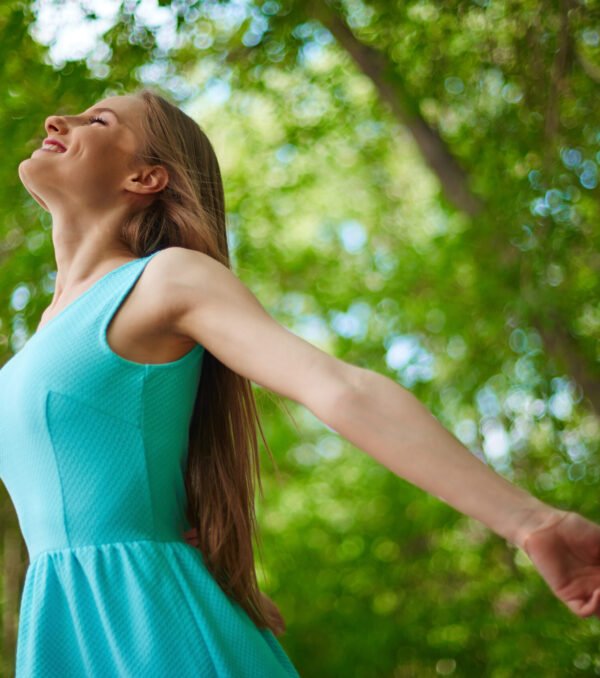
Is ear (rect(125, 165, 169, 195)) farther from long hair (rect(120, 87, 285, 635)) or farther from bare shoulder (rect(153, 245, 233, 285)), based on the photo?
bare shoulder (rect(153, 245, 233, 285))

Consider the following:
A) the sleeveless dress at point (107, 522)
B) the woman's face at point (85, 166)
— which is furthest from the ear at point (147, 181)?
the sleeveless dress at point (107, 522)

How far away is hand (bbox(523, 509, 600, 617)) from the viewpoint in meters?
0.82

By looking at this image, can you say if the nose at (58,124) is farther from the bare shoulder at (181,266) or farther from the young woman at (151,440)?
the bare shoulder at (181,266)

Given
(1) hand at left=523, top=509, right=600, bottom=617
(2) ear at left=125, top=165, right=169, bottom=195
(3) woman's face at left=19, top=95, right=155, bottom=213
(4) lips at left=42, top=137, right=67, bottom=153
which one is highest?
(4) lips at left=42, top=137, right=67, bottom=153

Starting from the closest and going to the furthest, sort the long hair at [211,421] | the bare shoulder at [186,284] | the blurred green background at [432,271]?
the bare shoulder at [186,284], the long hair at [211,421], the blurred green background at [432,271]

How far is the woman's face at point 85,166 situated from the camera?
1.38 metres

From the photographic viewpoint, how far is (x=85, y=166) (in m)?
1.38

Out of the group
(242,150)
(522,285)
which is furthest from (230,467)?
(242,150)

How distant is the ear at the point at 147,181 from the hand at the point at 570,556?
0.83 metres

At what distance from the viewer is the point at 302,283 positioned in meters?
5.58

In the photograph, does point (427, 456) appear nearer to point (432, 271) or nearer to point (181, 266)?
point (181, 266)

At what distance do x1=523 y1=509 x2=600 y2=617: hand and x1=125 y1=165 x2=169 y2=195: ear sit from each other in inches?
32.8

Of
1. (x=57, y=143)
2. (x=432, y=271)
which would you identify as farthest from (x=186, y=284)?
(x=432, y=271)

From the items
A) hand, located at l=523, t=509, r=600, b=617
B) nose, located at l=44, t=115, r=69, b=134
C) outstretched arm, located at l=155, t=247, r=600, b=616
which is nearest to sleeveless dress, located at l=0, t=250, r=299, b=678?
outstretched arm, located at l=155, t=247, r=600, b=616
